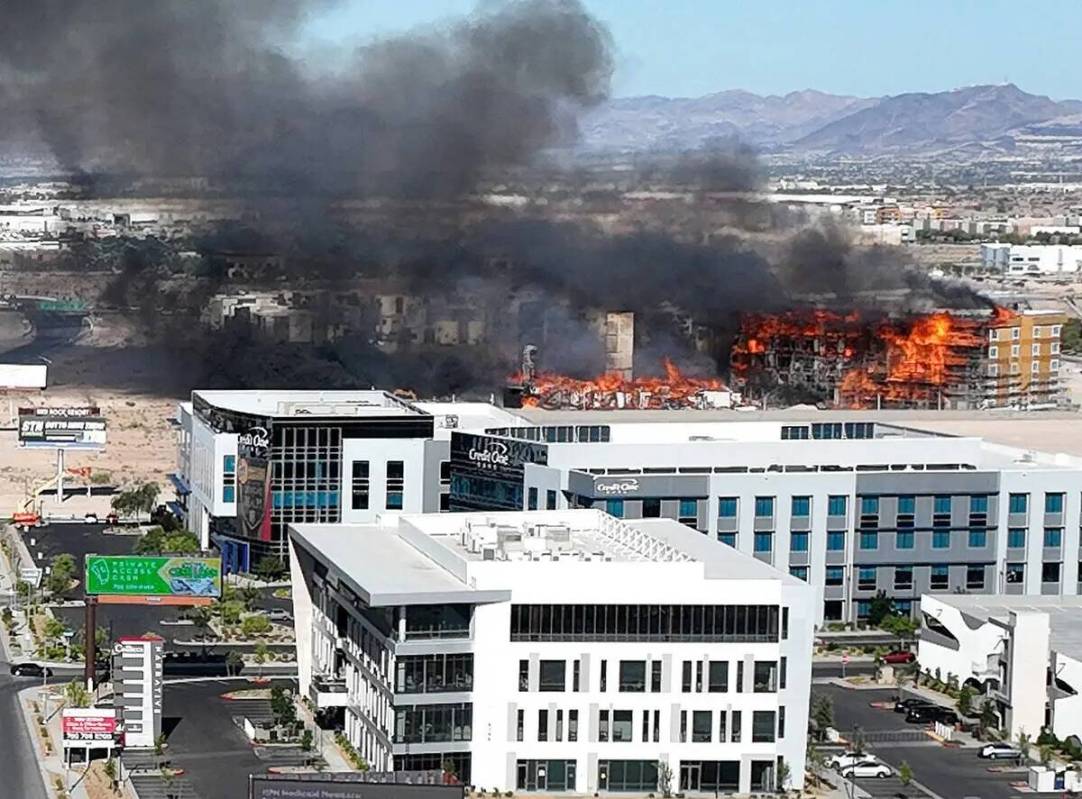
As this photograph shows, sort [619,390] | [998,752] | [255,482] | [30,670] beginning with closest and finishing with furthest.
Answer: [998,752], [30,670], [255,482], [619,390]

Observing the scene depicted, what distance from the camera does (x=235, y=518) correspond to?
39.6 metres

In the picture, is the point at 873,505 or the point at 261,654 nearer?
the point at 261,654

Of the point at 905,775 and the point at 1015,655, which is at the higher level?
the point at 1015,655

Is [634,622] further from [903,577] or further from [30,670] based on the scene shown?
[903,577]

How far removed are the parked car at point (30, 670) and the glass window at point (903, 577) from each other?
37.1 ft

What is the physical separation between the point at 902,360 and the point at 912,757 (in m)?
34.0

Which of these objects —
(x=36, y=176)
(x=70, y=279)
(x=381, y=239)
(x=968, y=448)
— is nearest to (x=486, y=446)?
(x=968, y=448)

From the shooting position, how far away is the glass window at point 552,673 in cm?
2594

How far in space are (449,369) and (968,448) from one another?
24.2m

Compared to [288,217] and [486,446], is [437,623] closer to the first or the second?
[486,446]

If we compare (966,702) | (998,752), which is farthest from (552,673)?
(966,702)

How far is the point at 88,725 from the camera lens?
26.4m

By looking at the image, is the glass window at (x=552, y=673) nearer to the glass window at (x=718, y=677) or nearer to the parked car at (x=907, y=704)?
the glass window at (x=718, y=677)

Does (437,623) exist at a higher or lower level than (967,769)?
higher
